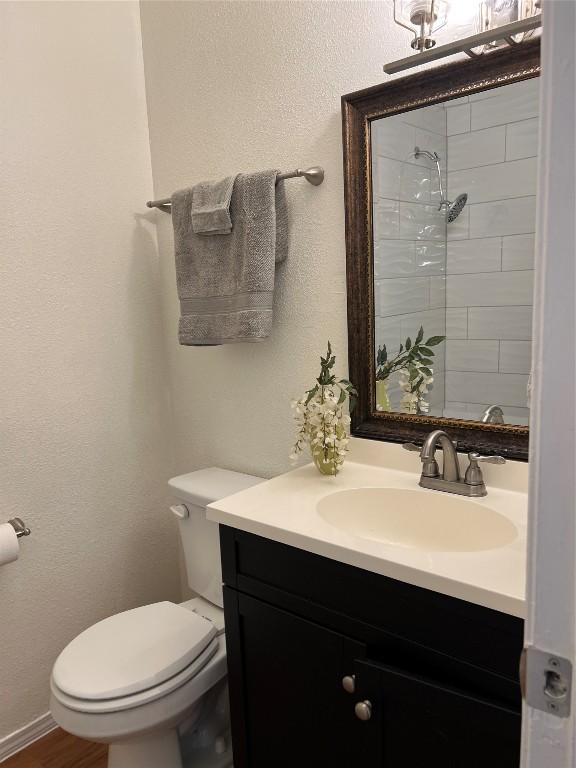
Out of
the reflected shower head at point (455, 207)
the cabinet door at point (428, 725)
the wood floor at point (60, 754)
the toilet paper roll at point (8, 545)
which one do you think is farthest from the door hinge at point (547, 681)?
the wood floor at point (60, 754)

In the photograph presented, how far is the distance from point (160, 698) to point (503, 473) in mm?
979

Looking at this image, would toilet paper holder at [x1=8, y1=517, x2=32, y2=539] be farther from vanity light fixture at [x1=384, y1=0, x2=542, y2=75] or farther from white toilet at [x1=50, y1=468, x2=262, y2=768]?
vanity light fixture at [x1=384, y1=0, x2=542, y2=75]

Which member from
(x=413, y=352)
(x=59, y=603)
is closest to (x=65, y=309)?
(x=59, y=603)

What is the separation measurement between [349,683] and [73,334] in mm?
1303

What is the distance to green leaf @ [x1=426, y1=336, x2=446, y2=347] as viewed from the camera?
1.38 metres

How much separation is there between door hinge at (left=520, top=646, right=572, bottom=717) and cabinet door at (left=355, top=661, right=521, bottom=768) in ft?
1.72

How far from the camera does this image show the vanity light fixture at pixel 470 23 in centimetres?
107

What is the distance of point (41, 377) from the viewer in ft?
5.72

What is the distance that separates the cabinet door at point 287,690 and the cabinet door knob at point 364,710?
1.6 inches

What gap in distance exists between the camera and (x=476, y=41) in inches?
42.5

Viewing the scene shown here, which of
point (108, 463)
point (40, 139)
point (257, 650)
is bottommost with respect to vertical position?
point (257, 650)

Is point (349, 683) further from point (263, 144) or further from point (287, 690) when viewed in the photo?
point (263, 144)

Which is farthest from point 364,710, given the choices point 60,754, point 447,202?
point 60,754

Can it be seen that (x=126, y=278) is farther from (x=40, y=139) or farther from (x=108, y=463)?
(x=108, y=463)
